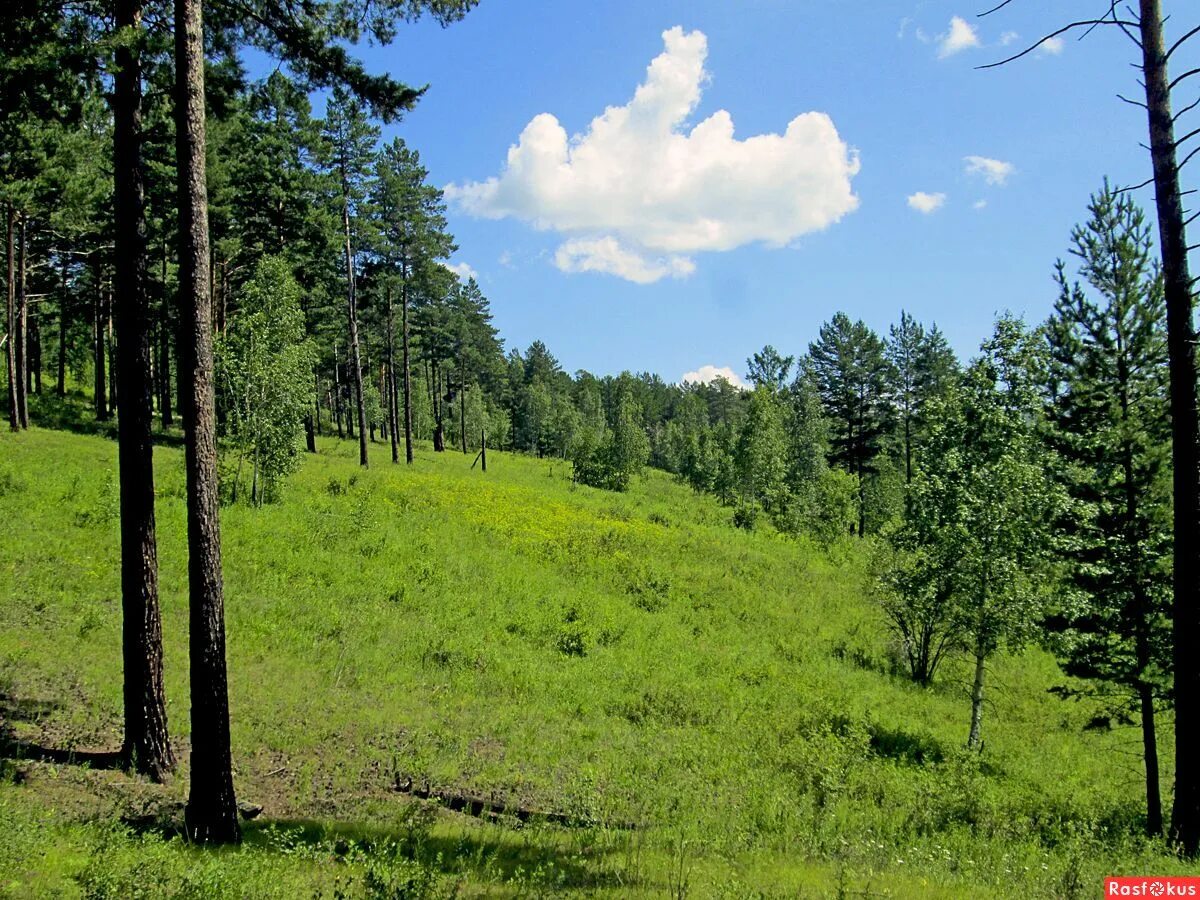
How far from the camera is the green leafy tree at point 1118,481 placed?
45.0 feet

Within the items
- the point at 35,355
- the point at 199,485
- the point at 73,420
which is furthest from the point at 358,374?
the point at 35,355

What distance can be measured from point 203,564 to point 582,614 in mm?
12474

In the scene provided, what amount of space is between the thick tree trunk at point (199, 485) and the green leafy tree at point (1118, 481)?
16.3 meters

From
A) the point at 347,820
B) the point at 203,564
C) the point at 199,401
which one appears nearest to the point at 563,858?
the point at 347,820

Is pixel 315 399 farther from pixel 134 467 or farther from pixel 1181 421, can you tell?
pixel 1181 421

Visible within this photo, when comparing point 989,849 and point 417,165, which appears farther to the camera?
point 417,165

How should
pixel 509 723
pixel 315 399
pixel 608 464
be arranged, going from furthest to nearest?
1. pixel 608 464
2. pixel 315 399
3. pixel 509 723

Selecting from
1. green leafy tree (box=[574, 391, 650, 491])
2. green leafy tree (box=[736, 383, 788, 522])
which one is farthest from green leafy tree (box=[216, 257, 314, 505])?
green leafy tree (box=[736, 383, 788, 522])

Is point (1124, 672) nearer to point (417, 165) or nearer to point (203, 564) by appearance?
point (203, 564)

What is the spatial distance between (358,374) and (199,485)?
2241cm

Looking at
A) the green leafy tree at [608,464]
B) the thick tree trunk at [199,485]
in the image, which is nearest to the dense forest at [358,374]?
the thick tree trunk at [199,485]

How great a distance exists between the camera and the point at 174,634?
12125 mm

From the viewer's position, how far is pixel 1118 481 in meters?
14.3

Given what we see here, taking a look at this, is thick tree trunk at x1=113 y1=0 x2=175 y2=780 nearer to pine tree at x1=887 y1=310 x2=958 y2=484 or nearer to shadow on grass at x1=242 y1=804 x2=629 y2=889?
shadow on grass at x1=242 y1=804 x2=629 y2=889
